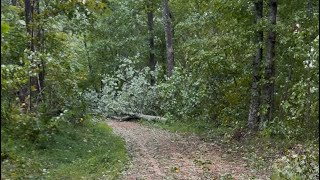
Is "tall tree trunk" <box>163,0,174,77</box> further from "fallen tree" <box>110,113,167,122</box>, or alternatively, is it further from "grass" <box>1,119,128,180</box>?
"grass" <box>1,119,128,180</box>

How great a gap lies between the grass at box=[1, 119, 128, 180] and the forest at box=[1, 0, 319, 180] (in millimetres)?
32

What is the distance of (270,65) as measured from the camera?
1259cm

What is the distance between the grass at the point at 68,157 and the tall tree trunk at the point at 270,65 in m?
4.57

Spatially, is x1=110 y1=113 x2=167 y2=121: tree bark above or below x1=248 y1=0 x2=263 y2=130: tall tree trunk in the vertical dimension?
below

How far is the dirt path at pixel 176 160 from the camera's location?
9.44 m

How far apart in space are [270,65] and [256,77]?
2.72ft

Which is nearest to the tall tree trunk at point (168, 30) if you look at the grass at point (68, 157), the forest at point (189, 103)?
the forest at point (189, 103)

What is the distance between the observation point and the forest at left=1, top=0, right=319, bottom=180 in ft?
24.0

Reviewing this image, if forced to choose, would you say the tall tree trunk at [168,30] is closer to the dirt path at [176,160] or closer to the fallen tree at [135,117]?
the fallen tree at [135,117]

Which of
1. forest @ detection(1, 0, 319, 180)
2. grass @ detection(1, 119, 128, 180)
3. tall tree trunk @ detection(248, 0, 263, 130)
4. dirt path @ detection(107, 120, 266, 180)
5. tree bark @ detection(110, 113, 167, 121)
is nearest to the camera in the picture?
grass @ detection(1, 119, 128, 180)

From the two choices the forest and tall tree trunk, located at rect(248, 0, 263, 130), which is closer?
the forest

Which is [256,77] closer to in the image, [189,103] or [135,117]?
Result: [189,103]

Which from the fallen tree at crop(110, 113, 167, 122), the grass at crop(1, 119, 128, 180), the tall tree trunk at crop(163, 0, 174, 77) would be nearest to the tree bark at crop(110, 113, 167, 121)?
the fallen tree at crop(110, 113, 167, 122)

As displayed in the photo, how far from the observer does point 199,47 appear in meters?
15.6
